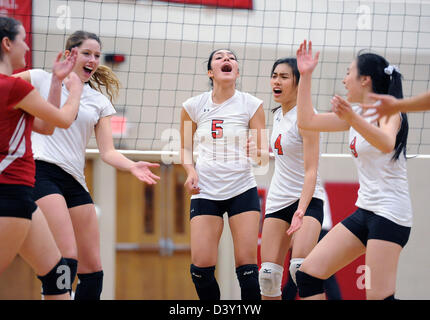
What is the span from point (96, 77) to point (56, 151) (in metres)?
0.76

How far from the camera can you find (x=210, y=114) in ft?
14.9

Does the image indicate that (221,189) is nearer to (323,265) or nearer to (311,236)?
(311,236)

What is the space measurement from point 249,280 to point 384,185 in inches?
44.8

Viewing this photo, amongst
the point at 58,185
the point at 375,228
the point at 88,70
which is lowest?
the point at 375,228

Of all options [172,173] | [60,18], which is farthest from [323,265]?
[172,173]

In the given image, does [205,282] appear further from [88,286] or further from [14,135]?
[14,135]

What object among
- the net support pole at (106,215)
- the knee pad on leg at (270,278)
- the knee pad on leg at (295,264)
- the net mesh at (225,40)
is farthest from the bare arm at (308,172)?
the net support pole at (106,215)

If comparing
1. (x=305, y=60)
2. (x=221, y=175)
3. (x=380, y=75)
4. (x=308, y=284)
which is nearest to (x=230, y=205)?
(x=221, y=175)

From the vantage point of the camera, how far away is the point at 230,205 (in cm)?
440

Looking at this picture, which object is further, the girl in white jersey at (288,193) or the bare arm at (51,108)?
the girl in white jersey at (288,193)

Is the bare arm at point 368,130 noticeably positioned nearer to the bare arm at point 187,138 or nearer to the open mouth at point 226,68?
the open mouth at point 226,68

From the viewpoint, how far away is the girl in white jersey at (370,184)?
3531mm

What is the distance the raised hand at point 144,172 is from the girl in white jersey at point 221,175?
668 mm
